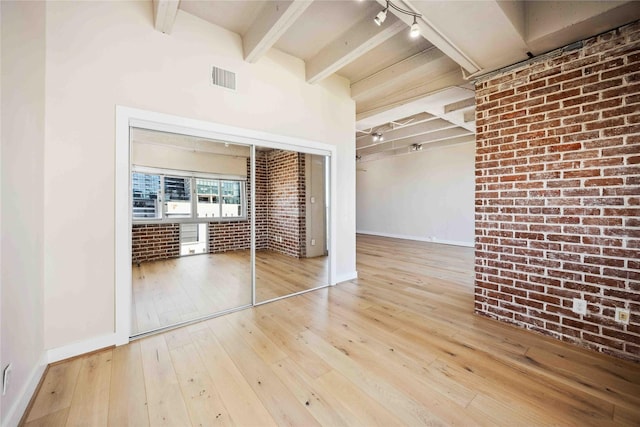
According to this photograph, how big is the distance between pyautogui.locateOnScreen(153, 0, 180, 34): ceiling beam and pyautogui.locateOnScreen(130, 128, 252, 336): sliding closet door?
36.0 inches

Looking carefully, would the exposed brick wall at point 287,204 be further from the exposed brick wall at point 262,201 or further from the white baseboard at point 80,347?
the white baseboard at point 80,347

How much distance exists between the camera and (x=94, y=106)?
2.05m

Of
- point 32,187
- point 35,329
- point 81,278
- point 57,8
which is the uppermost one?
point 57,8

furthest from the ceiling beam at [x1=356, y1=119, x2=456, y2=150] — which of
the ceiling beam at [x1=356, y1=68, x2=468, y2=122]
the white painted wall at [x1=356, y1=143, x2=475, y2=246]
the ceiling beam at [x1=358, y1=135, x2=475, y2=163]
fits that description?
the ceiling beam at [x1=356, y1=68, x2=468, y2=122]

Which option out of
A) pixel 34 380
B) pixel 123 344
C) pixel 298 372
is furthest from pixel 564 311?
pixel 34 380

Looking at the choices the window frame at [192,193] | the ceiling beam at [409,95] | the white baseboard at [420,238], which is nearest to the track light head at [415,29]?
the ceiling beam at [409,95]

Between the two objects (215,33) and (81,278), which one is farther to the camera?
(215,33)

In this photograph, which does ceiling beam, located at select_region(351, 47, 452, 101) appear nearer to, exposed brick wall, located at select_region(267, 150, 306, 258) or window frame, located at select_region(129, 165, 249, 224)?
exposed brick wall, located at select_region(267, 150, 306, 258)

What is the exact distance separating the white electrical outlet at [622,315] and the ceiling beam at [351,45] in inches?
112

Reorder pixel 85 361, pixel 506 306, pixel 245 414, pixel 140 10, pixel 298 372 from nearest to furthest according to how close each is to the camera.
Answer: pixel 245 414, pixel 298 372, pixel 85 361, pixel 140 10, pixel 506 306

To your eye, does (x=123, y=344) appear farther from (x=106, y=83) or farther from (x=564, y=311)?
(x=564, y=311)

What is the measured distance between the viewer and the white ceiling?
1.92 m

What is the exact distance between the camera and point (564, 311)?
2.22 m

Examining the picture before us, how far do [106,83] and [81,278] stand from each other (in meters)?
1.58
